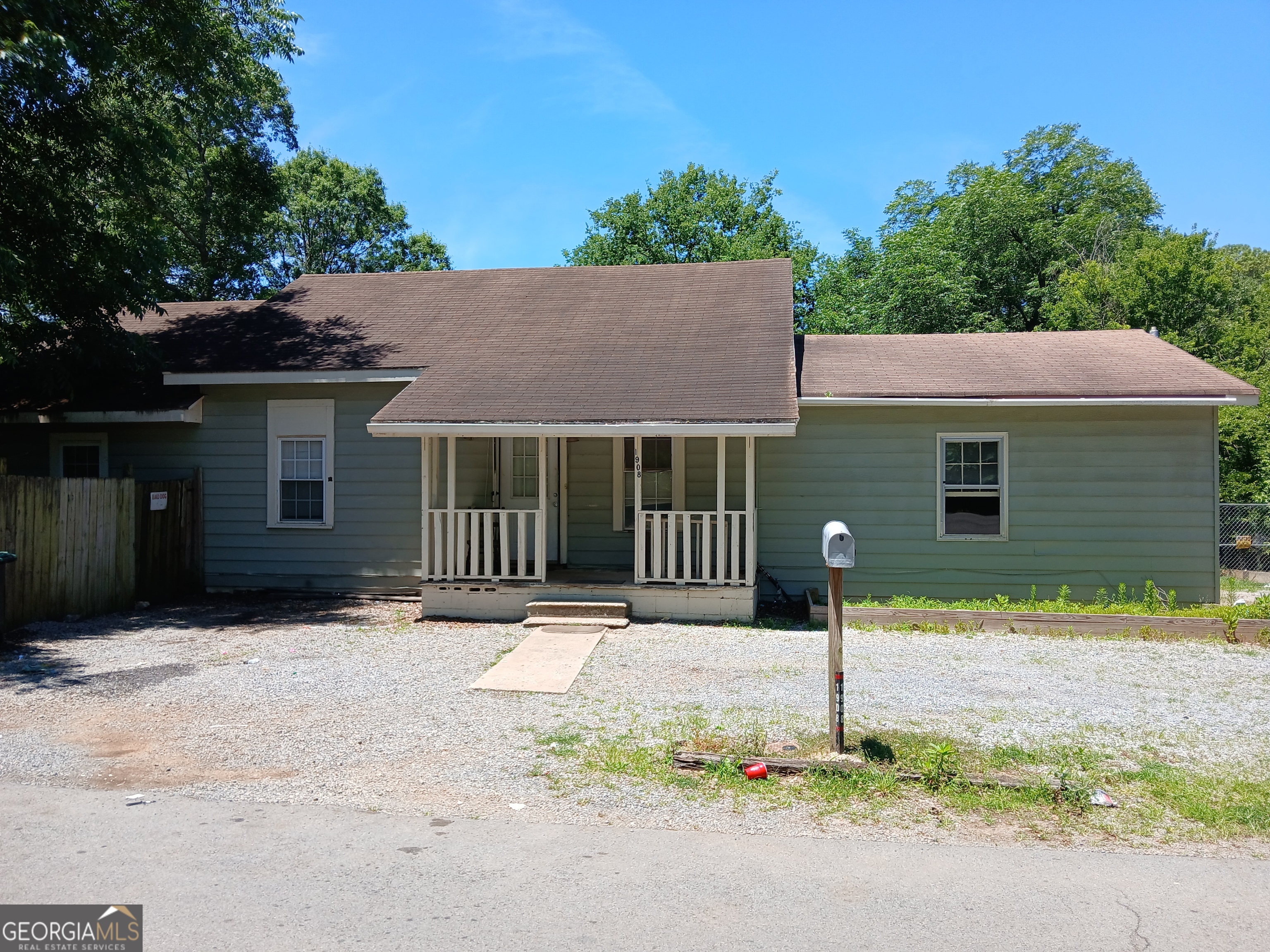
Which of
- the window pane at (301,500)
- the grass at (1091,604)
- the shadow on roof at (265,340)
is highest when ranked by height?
the shadow on roof at (265,340)

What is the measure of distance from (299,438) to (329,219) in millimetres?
22588

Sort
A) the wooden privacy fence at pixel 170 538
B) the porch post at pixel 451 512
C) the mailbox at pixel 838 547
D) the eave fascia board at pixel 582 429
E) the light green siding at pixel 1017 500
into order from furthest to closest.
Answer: the wooden privacy fence at pixel 170 538 < the light green siding at pixel 1017 500 < the porch post at pixel 451 512 < the eave fascia board at pixel 582 429 < the mailbox at pixel 838 547

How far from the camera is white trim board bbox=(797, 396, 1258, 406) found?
10711 mm

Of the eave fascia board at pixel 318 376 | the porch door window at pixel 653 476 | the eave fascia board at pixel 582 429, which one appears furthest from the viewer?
the porch door window at pixel 653 476

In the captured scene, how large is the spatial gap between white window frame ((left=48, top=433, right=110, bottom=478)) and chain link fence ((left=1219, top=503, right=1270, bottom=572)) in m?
19.1

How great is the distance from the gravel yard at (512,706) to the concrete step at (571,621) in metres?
0.16

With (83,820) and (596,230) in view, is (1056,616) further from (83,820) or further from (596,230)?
(596,230)

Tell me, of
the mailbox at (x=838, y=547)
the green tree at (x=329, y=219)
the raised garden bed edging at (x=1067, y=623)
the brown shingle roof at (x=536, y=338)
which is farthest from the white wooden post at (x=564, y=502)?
the green tree at (x=329, y=219)

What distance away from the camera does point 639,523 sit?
1061 cm

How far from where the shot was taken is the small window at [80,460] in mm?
12992

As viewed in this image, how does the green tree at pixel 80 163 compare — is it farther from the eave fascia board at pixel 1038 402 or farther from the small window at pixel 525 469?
the eave fascia board at pixel 1038 402

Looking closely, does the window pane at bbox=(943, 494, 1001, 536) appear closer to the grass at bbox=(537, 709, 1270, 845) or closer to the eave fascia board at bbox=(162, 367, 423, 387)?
the grass at bbox=(537, 709, 1270, 845)

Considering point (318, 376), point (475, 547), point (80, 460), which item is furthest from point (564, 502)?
point (80, 460)

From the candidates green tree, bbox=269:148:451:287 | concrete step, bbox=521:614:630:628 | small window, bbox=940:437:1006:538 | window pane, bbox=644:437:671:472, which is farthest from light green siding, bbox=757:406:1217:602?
green tree, bbox=269:148:451:287
